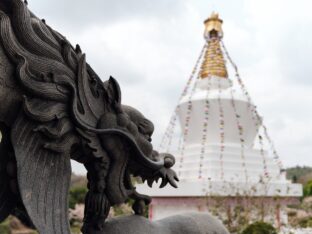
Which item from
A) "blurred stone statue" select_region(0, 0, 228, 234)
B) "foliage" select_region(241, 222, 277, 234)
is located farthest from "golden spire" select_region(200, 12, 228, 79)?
"blurred stone statue" select_region(0, 0, 228, 234)

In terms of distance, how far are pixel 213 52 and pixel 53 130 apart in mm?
15062

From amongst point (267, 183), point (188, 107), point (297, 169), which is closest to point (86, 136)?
point (267, 183)

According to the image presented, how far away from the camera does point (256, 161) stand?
1363 cm

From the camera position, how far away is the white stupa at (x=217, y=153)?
37.0ft

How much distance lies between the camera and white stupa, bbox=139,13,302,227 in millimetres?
11266

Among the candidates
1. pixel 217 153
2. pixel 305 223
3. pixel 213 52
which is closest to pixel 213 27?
pixel 213 52

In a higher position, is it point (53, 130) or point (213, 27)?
point (213, 27)

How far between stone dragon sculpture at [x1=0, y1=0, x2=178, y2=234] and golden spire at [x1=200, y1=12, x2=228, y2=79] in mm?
14232

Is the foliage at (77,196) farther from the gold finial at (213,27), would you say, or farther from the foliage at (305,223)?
the foliage at (305,223)

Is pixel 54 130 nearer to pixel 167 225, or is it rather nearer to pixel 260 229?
pixel 167 225

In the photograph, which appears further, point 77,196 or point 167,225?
point 77,196

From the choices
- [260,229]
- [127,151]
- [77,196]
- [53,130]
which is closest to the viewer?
[53,130]

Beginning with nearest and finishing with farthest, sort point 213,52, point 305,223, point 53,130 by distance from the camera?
1. point 53,130
2. point 305,223
3. point 213,52

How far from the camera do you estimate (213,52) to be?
1662 centimetres
